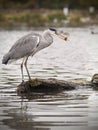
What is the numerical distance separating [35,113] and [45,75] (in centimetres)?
563

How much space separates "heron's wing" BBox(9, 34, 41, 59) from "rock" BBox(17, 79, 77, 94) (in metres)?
0.89

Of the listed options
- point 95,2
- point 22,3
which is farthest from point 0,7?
point 95,2

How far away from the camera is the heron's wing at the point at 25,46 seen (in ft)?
44.9

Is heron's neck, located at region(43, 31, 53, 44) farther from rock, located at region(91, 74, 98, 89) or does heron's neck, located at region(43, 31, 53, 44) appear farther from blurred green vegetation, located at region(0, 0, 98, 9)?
blurred green vegetation, located at region(0, 0, 98, 9)

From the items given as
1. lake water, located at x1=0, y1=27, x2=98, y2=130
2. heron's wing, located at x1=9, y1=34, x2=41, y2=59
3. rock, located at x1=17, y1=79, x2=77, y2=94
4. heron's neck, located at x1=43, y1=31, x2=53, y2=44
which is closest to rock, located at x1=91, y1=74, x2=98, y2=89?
lake water, located at x1=0, y1=27, x2=98, y2=130

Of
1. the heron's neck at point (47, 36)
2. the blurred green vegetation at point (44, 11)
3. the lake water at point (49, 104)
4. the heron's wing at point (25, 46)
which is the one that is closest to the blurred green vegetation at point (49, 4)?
the blurred green vegetation at point (44, 11)

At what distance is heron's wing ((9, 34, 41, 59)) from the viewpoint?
44.9 ft

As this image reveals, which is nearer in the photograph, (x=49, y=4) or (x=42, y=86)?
(x=42, y=86)

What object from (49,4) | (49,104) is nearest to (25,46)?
(49,104)

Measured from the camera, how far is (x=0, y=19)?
205 ft

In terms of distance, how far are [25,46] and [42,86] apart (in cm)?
108

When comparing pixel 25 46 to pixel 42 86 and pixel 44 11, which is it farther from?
pixel 44 11

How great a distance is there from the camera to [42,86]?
13219 millimetres

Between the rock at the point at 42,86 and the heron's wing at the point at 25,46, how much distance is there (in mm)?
886
